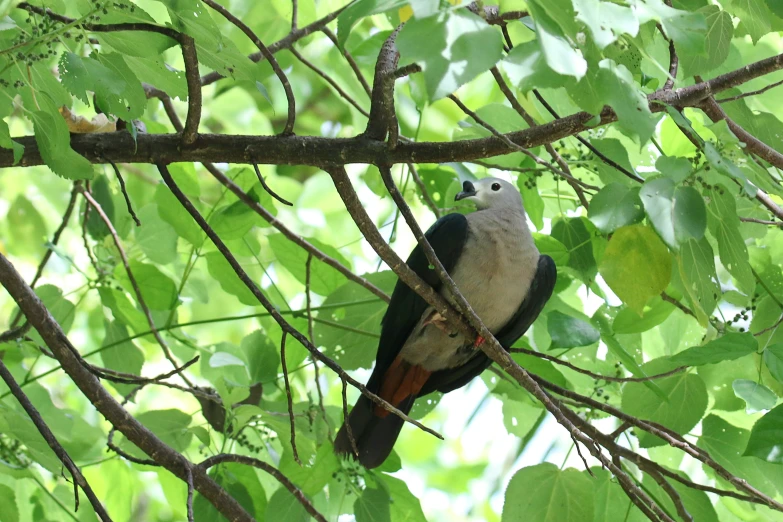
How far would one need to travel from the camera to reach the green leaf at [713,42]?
2.00 m

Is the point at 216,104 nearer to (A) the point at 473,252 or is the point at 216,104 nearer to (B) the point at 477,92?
(B) the point at 477,92

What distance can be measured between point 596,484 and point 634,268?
0.85 meters

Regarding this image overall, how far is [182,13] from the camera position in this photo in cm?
168

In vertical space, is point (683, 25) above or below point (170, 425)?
below

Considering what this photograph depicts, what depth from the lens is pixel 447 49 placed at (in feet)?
3.74

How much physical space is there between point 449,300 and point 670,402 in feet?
2.62

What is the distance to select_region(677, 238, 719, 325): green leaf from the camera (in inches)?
76.5

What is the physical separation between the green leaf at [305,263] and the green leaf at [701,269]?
1.38m

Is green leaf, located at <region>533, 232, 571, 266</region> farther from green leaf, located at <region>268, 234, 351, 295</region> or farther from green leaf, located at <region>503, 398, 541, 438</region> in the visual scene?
green leaf, located at <region>268, 234, 351, 295</region>

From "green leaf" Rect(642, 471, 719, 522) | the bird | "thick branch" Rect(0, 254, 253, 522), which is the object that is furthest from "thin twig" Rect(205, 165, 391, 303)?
"green leaf" Rect(642, 471, 719, 522)

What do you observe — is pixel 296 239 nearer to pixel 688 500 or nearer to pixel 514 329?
pixel 514 329

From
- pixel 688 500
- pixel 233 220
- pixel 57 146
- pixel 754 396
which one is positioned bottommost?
pixel 688 500

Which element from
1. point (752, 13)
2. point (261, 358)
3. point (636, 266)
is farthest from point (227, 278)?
point (752, 13)

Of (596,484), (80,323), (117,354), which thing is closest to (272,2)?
(117,354)
